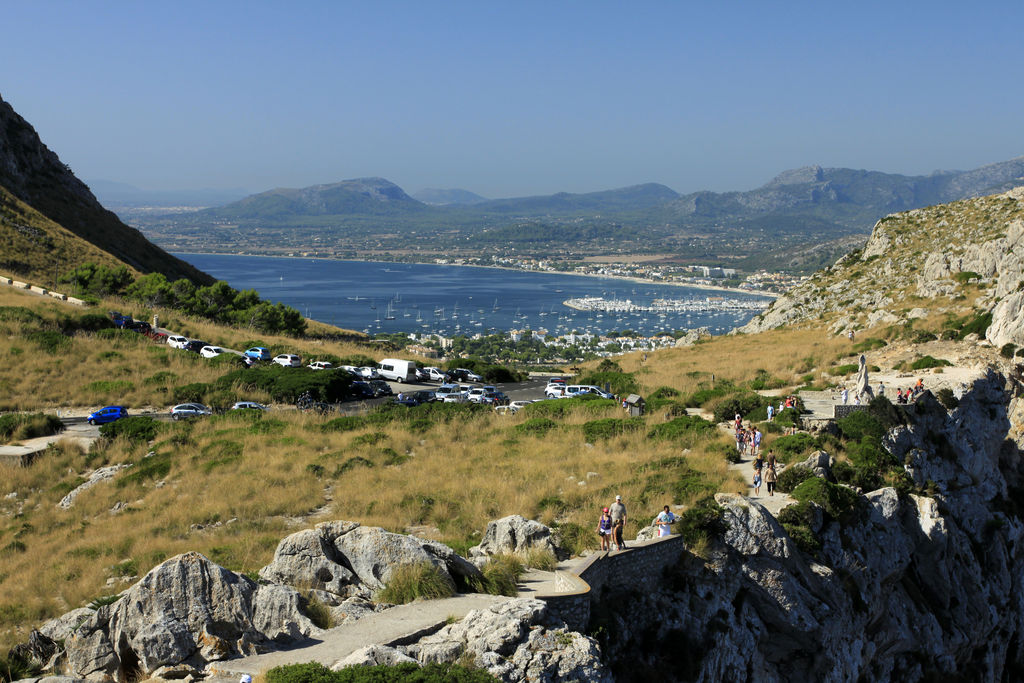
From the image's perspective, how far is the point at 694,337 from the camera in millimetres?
68375

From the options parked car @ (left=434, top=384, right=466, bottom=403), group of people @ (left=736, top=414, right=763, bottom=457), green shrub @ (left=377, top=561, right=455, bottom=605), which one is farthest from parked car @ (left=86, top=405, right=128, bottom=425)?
group of people @ (left=736, top=414, right=763, bottom=457)

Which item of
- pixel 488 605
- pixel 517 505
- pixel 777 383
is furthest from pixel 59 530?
pixel 777 383

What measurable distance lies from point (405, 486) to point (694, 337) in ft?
173

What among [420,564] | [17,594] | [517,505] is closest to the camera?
[420,564]

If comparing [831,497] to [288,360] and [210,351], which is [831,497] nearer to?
[288,360]

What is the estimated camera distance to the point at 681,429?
78.3 ft

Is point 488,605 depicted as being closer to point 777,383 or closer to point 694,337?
point 777,383

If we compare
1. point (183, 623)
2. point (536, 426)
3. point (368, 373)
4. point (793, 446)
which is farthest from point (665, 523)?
point (368, 373)

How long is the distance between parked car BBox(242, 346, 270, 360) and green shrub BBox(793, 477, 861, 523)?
97.3 feet

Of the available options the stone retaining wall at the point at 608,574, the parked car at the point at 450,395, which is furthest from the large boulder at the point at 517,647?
the parked car at the point at 450,395

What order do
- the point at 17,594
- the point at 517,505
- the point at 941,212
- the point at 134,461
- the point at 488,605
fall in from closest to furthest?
1. the point at 488,605
2. the point at 17,594
3. the point at 517,505
4. the point at 134,461
5. the point at 941,212

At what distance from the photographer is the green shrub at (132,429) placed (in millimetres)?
23969

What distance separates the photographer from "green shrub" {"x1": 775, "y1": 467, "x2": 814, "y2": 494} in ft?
59.5

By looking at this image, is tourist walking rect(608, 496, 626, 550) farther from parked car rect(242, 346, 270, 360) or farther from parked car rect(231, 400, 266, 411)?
parked car rect(242, 346, 270, 360)
